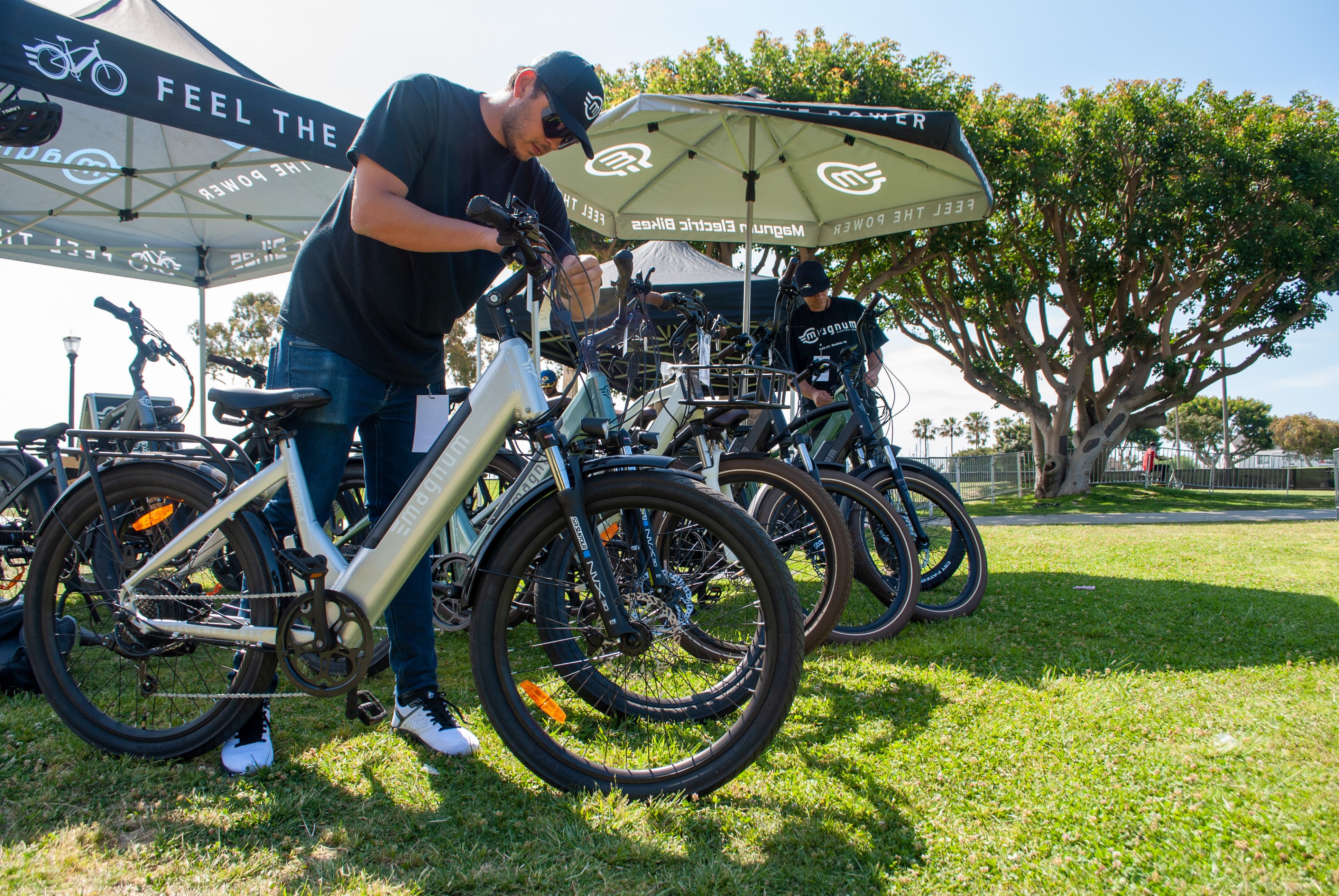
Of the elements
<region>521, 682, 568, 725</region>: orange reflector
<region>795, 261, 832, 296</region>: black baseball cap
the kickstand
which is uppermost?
<region>795, 261, 832, 296</region>: black baseball cap

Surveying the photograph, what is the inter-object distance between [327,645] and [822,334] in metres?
3.45

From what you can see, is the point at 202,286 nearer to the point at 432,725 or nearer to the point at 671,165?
the point at 671,165

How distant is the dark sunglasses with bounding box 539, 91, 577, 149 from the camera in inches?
77.5

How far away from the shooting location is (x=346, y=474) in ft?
10.6

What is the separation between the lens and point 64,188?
6.16 m

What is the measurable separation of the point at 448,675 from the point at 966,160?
4.47 meters

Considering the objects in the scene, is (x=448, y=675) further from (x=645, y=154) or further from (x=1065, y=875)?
(x=645, y=154)

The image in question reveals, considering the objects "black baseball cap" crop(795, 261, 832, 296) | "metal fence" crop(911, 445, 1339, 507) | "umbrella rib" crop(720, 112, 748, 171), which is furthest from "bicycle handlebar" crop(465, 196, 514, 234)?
"metal fence" crop(911, 445, 1339, 507)

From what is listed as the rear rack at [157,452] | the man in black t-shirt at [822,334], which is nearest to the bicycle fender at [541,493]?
the rear rack at [157,452]

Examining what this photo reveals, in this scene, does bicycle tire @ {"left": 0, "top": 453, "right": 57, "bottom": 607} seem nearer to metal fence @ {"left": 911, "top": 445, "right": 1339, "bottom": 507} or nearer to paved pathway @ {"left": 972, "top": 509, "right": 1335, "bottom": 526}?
paved pathway @ {"left": 972, "top": 509, "right": 1335, "bottom": 526}

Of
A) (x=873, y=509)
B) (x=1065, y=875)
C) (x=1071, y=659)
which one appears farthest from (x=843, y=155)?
(x=1065, y=875)

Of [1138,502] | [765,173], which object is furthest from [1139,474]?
[765,173]

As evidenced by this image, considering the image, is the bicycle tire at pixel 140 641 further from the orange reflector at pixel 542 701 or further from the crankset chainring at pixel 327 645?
the orange reflector at pixel 542 701

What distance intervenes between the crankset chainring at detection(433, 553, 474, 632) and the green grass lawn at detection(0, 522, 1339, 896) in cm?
38
